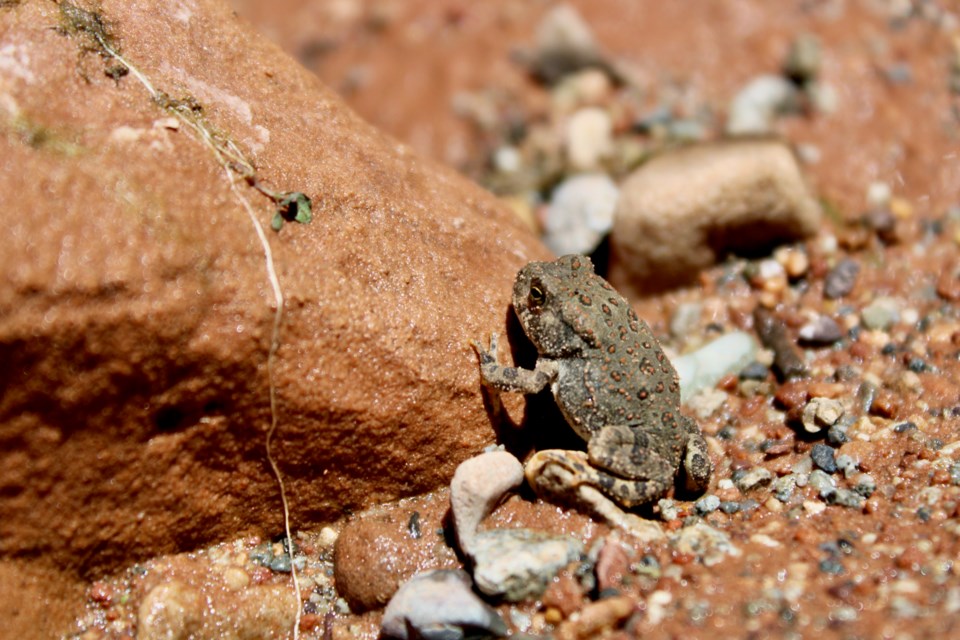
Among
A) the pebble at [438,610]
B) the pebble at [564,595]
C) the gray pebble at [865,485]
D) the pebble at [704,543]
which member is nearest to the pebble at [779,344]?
the gray pebble at [865,485]

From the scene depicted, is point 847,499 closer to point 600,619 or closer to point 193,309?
point 600,619

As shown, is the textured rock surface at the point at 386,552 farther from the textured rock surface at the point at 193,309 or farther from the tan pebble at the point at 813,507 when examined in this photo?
the tan pebble at the point at 813,507

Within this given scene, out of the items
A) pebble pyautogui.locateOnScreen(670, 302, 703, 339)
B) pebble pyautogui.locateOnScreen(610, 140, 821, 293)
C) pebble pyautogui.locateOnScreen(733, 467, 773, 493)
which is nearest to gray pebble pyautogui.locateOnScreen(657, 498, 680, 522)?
pebble pyautogui.locateOnScreen(733, 467, 773, 493)

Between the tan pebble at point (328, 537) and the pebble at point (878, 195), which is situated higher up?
the pebble at point (878, 195)

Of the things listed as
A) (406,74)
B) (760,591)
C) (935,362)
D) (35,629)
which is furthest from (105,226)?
(406,74)

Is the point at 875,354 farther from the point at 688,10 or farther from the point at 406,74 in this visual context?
the point at 406,74

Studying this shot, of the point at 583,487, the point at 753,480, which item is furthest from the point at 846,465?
the point at 583,487
